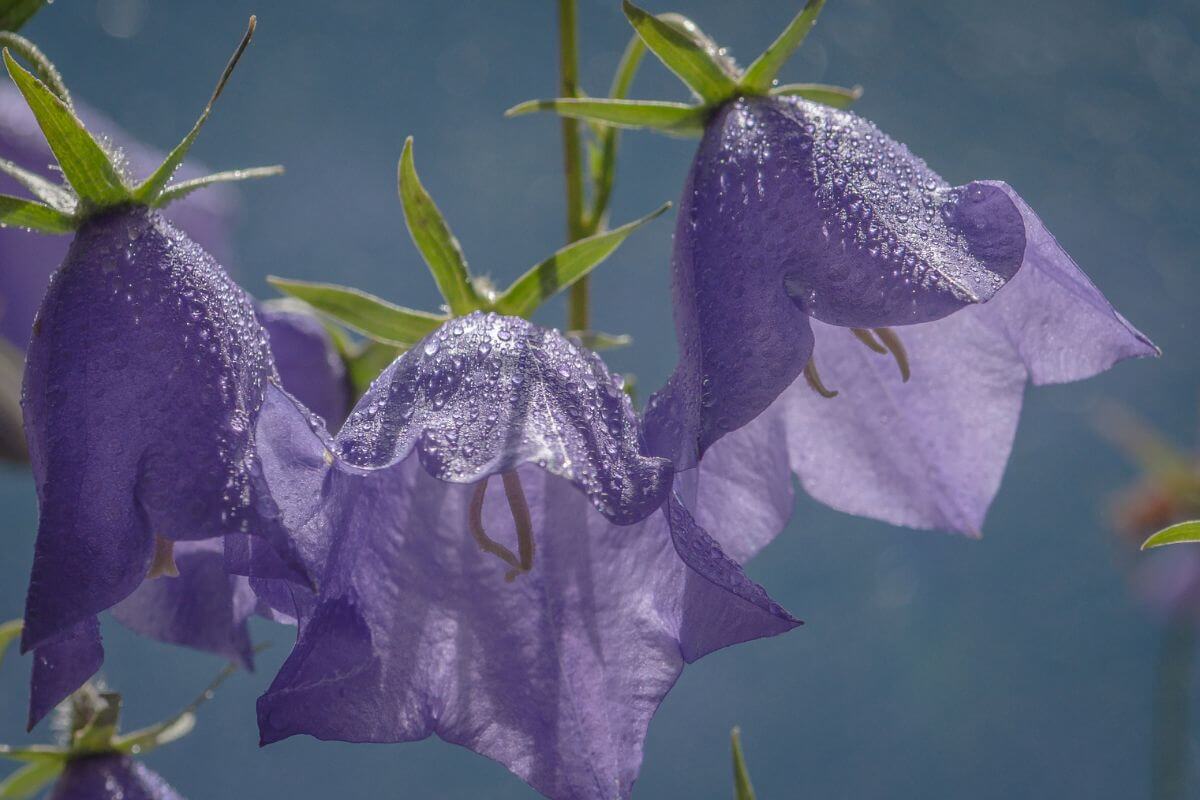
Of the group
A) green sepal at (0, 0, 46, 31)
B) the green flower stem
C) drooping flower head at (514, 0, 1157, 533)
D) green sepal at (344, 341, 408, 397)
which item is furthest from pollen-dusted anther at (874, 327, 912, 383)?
the green flower stem

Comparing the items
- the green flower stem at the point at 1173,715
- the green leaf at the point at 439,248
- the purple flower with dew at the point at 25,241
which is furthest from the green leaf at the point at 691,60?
the green flower stem at the point at 1173,715

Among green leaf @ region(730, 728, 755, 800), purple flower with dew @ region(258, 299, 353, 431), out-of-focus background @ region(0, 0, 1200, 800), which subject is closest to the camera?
green leaf @ region(730, 728, 755, 800)

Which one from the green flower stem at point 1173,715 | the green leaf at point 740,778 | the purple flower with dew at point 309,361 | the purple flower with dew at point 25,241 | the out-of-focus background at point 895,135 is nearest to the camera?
the green leaf at point 740,778

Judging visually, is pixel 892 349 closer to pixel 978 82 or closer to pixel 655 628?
pixel 655 628

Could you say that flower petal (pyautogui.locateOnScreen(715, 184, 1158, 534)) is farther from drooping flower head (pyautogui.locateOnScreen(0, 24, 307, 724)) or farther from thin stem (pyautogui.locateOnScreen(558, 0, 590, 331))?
drooping flower head (pyautogui.locateOnScreen(0, 24, 307, 724))

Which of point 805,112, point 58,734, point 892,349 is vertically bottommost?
point 58,734

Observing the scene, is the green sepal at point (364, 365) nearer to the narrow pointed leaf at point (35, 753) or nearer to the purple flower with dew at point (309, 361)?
the purple flower with dew at point (309, 361)

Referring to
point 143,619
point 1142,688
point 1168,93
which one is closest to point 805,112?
point 143,619
